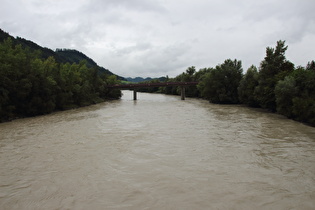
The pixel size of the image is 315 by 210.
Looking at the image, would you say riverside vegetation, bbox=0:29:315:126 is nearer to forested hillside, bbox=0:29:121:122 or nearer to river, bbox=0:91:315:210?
forested hillside, bbox=0:29:121:122

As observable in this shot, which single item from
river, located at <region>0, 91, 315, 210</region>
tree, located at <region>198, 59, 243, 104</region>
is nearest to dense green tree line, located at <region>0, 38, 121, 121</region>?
river, located at <region>0, 91, 315, 210</region>

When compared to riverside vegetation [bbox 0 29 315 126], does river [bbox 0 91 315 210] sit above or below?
below

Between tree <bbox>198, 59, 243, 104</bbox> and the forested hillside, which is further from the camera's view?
tree <bbox>198, 59, 243, 104</bbox>

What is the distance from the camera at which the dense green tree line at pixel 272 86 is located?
90.6 ft

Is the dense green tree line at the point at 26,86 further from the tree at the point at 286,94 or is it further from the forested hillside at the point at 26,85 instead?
the tree at the point at 286,94

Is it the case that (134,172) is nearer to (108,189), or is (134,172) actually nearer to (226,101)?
(108,189)

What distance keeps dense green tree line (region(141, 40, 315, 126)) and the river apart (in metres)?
10.0

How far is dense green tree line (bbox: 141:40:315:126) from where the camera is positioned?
90.6 ft

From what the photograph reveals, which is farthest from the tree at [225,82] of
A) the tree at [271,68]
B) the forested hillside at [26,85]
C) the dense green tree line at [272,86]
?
the forested hillside at [26,85]

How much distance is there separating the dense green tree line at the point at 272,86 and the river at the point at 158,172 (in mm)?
10039

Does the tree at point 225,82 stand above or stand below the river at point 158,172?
above

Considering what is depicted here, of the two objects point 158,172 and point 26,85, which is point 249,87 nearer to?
point 158,172

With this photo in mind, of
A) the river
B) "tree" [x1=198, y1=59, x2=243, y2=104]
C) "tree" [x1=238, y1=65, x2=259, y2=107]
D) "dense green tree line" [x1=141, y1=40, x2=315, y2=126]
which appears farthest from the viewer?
"tree" [x1=198, y1=59, x2=243, y2=104]

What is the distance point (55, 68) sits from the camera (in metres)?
42.0
